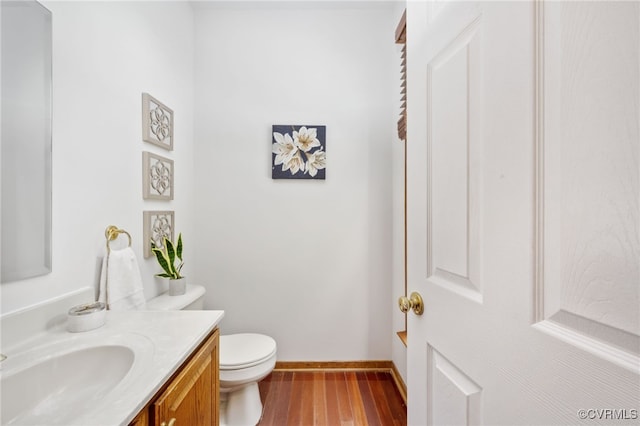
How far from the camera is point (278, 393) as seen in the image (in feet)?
5.77

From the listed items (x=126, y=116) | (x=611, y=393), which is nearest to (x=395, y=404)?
(x=611, y=393)

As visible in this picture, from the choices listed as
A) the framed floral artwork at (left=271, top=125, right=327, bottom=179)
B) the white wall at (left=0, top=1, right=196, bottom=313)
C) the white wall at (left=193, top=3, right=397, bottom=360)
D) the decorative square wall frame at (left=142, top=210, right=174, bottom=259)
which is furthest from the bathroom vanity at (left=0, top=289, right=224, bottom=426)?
the framed floral artwork at (left=271, top=125, right=327, bottom=179)

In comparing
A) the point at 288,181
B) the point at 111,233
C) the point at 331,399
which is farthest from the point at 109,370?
the point at 288,181

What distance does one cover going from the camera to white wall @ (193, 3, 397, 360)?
1995mm

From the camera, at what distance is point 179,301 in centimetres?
150

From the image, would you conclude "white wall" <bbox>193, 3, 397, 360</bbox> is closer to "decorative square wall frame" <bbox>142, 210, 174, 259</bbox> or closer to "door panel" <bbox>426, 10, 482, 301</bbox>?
"decorative square wall frame" <bbox>142, 210, 174, 259</bbox>

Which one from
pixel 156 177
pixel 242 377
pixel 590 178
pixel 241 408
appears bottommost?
pixel 241 408

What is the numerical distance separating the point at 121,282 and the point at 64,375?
45cm

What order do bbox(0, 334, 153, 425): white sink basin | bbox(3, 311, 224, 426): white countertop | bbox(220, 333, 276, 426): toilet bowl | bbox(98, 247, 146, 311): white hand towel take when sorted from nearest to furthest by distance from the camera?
bbox(3, 311, 224, 426): white countertop, bbox(0, 334, 153, 425): white sink basin, bbox(98, 247, 146, 311): white hand towel, bbox(220, 333, 276, 426): toilet bowl

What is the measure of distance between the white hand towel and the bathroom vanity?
0.37 ft

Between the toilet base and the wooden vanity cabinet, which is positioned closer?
the wooden vanity cabinet

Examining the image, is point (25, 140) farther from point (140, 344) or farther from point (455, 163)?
point (455, 163)

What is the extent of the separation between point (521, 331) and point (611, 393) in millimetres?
127

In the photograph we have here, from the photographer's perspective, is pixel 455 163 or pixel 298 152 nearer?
pixel 455 163
